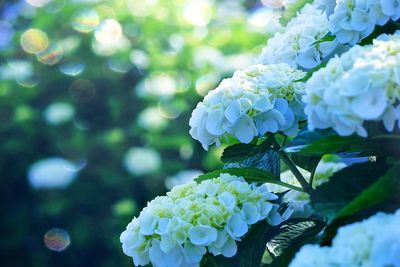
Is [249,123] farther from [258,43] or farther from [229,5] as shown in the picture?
[229,5]

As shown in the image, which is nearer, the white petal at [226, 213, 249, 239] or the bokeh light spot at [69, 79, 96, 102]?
the white petal at [226, 213, 249, 239]

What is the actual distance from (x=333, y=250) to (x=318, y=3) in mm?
645

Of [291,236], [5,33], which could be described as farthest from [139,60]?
[291,236]

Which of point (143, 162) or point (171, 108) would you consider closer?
point (143, 162)

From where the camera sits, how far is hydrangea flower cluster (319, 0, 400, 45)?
1.22m

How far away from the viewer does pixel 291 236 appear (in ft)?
4.28

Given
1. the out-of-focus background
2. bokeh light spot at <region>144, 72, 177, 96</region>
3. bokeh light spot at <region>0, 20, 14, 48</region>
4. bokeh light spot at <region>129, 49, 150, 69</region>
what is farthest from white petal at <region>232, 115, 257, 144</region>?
bokeh light spot at <region>0, 20, 14, 48</region>

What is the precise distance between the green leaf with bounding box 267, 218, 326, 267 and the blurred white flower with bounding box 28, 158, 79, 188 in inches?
82.1

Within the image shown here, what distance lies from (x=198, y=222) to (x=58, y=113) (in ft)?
7.77

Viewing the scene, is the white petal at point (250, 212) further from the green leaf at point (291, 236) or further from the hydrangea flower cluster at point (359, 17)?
the hydrangea flower cluster at point (359, 17)

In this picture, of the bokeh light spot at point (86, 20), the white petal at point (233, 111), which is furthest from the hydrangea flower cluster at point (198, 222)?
the bokeh light spot at point (86, 20)

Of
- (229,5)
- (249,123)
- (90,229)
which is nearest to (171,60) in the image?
(90,229)

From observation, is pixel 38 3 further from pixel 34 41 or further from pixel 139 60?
pixel 139 60

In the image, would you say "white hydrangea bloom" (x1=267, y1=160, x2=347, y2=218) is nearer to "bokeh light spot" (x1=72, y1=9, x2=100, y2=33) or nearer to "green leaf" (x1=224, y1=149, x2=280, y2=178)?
"green leaf" (x1=224, y1=149, x2=280, y2=178)
